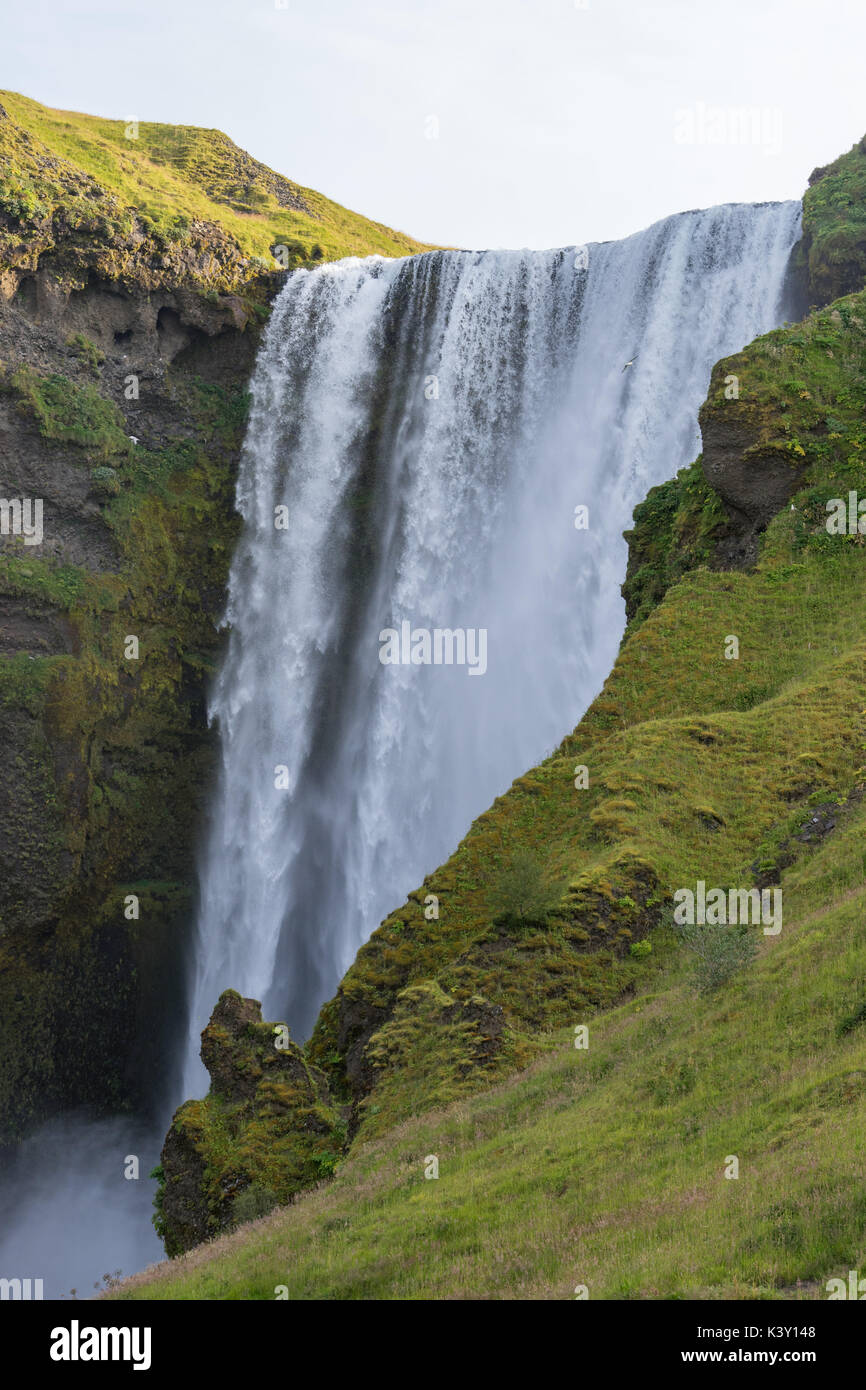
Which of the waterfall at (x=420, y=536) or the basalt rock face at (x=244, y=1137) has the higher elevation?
the waterfall at (x=420, y=536)

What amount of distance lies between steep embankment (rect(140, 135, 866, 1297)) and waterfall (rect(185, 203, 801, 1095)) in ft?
26.0

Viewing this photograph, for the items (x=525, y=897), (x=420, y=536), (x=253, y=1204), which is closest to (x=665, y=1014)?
(x=525, y=897)

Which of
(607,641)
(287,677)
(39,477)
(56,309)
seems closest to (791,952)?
(607,641)

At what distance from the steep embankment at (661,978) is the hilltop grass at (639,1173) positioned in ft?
0.11

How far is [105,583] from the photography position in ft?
125

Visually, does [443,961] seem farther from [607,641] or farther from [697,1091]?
[607,641]

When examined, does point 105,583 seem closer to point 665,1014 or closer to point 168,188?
point 168,188

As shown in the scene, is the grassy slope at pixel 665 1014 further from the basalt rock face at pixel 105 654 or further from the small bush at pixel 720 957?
the basalt rock face at pixel 105 654

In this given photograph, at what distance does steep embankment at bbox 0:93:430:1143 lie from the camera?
35.3m

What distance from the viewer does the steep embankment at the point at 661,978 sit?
26.6 feet

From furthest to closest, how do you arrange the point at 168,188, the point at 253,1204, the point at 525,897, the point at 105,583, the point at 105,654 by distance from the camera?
the point at 168,188, the point at 105,583, the point at 105,654, the point at 525,897, the point at 253,1204

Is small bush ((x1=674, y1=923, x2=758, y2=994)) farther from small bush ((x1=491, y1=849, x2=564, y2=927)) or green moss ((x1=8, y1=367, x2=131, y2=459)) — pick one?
green moss ((x1=8, y1=367, x2=131, y2=459))

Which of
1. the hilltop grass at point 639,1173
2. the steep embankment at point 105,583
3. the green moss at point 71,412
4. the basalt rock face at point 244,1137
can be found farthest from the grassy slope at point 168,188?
the hilltop grass at point 639,1173

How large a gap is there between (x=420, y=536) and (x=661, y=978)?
25762 millimetres
